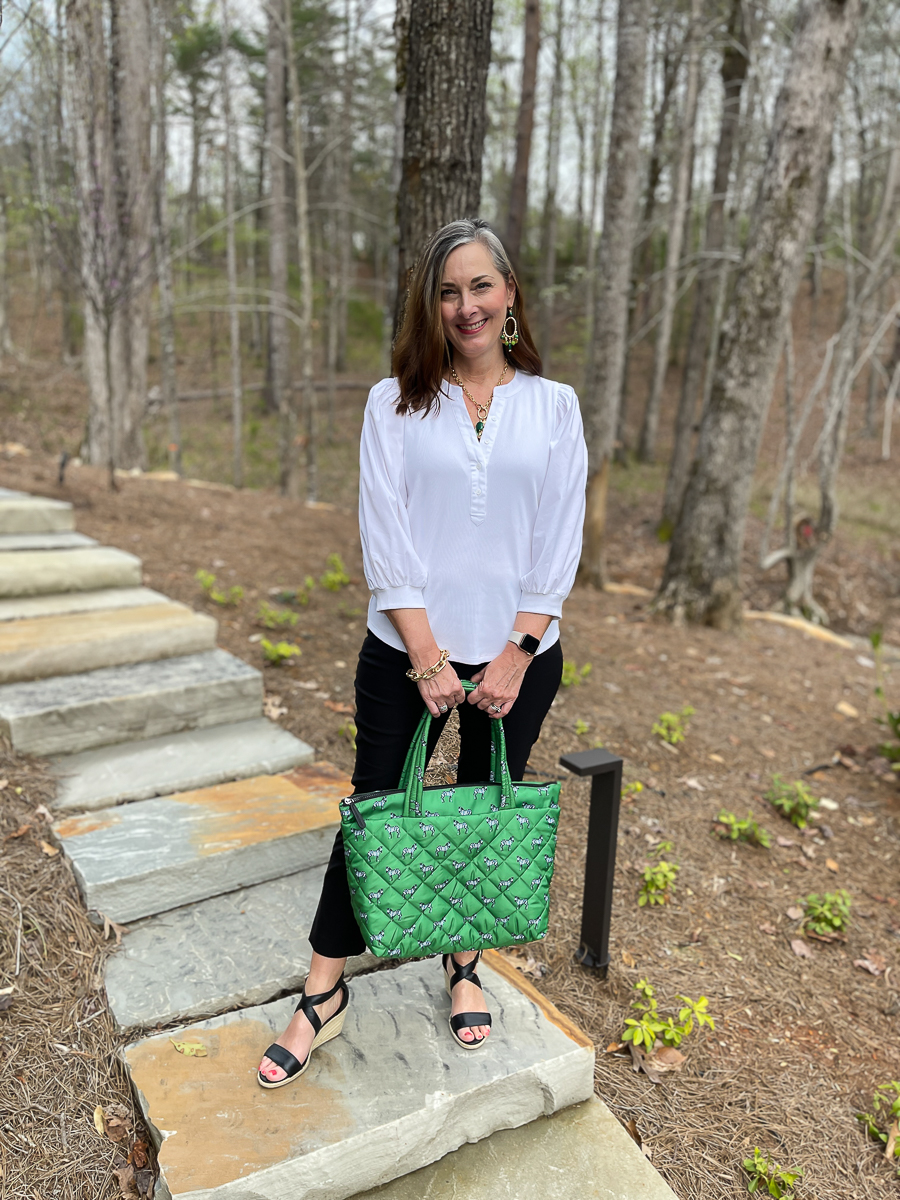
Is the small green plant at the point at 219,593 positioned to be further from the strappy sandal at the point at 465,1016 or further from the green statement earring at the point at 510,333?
the green statement earring at the point at 510,333

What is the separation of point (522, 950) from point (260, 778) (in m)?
1.24

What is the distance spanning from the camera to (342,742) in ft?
11.8

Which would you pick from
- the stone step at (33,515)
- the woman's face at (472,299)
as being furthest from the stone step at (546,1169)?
the stone step at (33,515)

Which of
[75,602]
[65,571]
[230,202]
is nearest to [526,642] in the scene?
[75,602]

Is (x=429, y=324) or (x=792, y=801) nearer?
(x=429, y=324)

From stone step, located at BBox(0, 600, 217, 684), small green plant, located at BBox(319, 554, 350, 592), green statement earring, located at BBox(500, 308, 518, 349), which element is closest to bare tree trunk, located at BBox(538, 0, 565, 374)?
small green plant, located at BBox(319, 554, 350, 592)

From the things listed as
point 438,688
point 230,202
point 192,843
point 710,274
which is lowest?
point 192,843

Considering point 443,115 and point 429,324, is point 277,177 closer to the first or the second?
point 443,115

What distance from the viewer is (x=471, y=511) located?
182cm

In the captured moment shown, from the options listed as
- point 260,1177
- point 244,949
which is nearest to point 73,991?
point 244,949

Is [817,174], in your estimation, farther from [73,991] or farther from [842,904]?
[73,991]

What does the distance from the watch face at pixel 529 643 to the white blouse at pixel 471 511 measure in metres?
0.06

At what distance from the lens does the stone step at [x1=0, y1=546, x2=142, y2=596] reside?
4148 mm

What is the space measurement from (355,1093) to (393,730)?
880 mm
